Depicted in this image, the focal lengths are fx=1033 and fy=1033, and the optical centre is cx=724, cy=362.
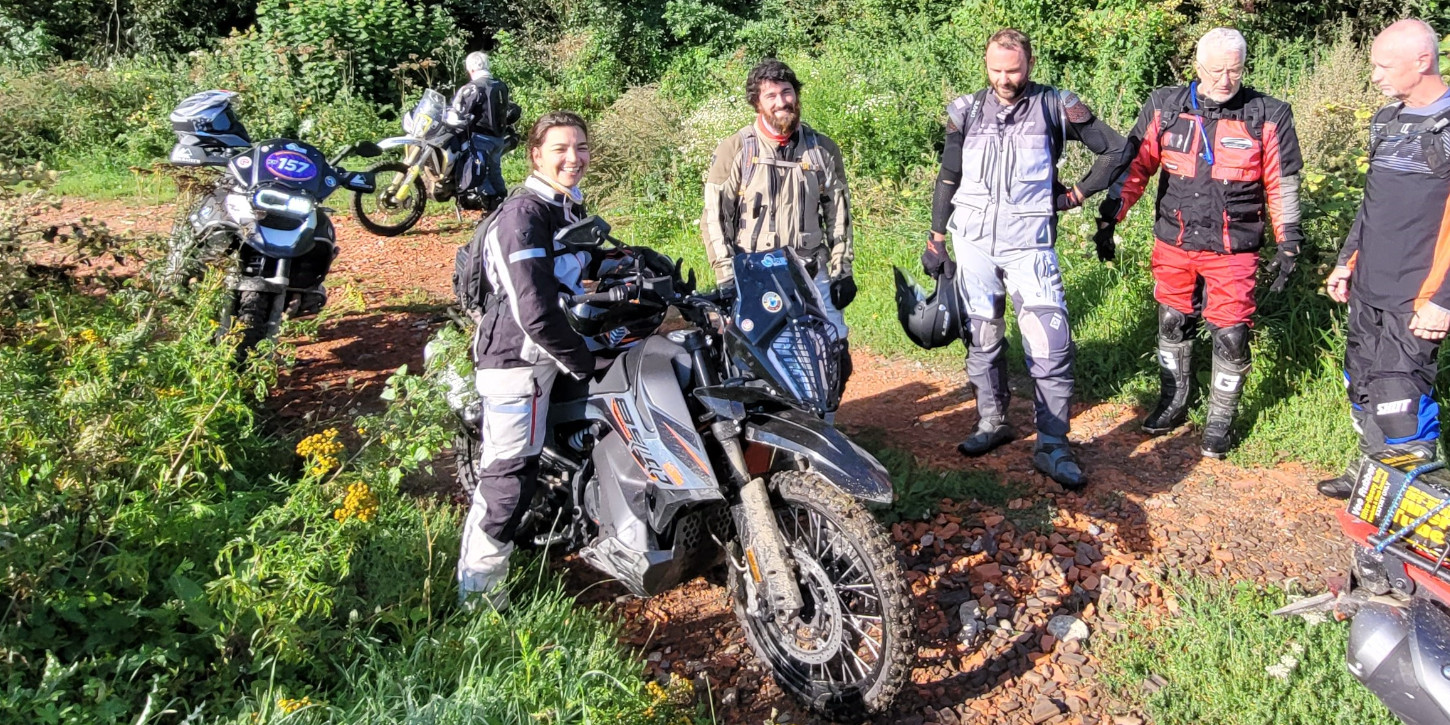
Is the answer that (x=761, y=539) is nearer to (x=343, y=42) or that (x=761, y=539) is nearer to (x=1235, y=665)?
(x=1235, y=665)

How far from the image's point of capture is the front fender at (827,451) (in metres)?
2.96

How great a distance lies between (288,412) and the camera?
5.54 metres

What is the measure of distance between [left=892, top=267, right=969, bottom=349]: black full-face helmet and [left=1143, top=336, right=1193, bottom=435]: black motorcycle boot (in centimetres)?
102

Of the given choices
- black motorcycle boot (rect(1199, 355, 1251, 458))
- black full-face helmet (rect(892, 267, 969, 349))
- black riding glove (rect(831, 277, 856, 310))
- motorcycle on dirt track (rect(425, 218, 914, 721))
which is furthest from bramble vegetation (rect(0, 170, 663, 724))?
black motorcycle boot (rect(1199, 355, 1251, 458))

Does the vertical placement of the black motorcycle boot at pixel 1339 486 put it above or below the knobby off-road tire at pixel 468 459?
below

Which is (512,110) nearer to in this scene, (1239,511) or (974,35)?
(974,35)

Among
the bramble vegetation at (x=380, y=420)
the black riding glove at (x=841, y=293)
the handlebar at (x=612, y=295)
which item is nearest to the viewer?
the bramble vegetation at (x=380, y=420)

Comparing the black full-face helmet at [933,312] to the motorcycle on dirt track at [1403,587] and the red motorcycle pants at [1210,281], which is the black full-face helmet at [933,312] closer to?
the red motorcycle pants at [1210,281]

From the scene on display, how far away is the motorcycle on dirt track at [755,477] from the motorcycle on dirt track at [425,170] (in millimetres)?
6138

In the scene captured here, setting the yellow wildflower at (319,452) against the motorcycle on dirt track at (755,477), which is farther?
the yellow wildflower at (319,452)

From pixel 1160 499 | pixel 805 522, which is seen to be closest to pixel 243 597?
pixel 805 522

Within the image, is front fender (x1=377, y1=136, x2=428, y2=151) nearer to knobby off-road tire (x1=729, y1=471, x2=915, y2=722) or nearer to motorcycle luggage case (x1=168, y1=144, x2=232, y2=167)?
motorcycle luggage case (x1=168, y1=144, x2=232, y2=167)

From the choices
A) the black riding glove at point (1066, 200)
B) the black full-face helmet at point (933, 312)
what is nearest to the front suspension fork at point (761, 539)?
the black full-face helmet at point (933, 312)

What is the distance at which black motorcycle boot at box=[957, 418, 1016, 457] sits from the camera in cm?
505
